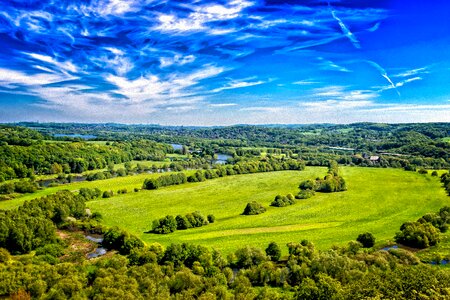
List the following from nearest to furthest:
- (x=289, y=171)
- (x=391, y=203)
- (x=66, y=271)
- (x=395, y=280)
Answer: (x=395, y=280), (x=66, y=271), (x=391, y=203), (x=289, y=171)

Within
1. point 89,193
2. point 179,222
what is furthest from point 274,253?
point 89,193

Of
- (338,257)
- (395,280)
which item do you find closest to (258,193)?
(338,257)

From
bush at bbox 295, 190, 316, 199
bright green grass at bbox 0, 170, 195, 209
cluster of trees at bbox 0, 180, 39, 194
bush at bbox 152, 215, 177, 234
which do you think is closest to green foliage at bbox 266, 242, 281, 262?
bush at bbox 152, 215, 177, 234

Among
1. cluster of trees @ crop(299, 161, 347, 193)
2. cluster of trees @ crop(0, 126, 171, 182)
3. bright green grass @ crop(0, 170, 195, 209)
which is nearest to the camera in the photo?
bright green grass @ crop(0, 170, 195, 209)

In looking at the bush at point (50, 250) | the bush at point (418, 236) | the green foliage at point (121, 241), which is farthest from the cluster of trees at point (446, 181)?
the bush at point (50, 250)

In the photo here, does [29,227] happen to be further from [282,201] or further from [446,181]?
[446,181]

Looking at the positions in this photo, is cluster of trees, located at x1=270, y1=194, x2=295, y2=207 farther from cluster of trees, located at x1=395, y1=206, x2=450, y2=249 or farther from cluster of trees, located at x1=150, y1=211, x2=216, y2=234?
cluster of trees, located at x1=395, y1=206, x2=450, y2=249

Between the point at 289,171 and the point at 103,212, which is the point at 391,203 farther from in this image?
the point at 103,212
